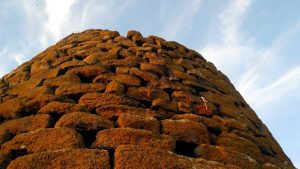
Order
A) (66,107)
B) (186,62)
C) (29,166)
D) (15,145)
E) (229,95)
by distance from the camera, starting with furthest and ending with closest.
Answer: (186,62), (229,95), (66,107), (15,145), (29,166)

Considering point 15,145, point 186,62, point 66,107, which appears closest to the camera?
point 15,145

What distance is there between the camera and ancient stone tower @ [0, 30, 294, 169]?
2.74m

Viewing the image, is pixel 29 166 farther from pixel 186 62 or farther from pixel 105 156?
pixel 186 62

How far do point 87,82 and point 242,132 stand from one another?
1341 mm

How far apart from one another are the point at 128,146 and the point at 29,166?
56 cm

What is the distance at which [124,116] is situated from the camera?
3.19 m

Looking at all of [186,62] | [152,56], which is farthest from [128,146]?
[186,62]

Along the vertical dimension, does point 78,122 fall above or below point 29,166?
above

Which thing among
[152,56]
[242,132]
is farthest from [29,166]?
[152,56]

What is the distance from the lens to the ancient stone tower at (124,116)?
2.74 m

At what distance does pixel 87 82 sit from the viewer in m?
3.99

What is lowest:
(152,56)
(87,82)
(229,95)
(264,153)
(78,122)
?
(78,122)

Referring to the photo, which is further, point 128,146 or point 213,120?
point 213,120

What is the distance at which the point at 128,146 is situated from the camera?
273cm
